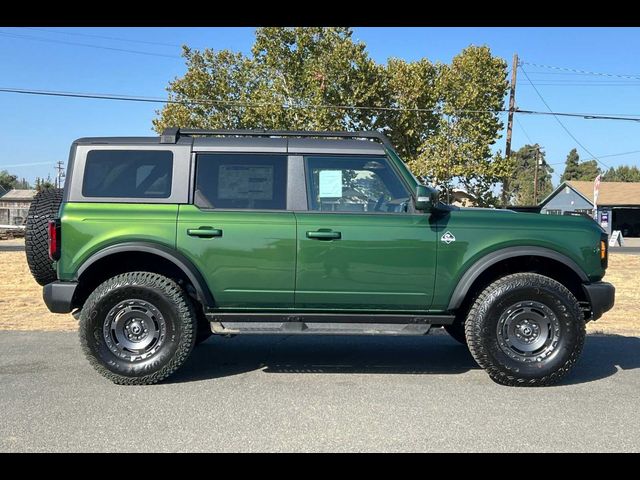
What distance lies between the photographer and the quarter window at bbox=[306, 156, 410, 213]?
499 cm

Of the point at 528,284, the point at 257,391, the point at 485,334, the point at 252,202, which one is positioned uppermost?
the point at 252,202

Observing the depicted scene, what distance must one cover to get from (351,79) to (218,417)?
62.9 ft

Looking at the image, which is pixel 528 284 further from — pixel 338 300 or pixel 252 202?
pixel 252 202

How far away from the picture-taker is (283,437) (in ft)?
11.9

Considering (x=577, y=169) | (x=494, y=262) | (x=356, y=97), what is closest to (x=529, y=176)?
(x=577, y=169)

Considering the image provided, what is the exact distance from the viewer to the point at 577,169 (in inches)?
3467

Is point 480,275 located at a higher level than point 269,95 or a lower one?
lower

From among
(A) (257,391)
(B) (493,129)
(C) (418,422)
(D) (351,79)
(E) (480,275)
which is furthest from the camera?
(B) (493,129)

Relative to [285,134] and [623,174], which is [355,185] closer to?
[285,134]

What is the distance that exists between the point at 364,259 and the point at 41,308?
6.39 meters

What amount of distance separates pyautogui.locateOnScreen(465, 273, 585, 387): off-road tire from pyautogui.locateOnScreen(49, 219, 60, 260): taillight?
3690 mm

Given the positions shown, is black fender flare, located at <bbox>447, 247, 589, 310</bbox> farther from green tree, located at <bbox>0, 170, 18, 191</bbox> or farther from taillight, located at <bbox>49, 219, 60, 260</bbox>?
green tree, located at <bbox>0, 170, 18, 191</bbox>

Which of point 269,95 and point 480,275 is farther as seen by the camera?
point 269,95
